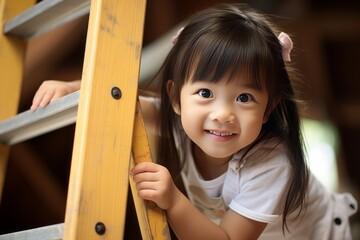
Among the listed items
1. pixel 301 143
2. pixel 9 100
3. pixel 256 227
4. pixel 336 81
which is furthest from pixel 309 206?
pixel 336 81

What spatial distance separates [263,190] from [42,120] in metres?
0.55

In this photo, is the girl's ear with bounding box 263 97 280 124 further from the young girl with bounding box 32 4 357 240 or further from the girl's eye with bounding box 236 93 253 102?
the girl's eye with bounding box 236 93 253 102

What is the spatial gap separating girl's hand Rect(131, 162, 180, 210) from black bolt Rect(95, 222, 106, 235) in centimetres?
12

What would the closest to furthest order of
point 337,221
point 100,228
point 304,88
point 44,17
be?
point 100,228
point 44,17
point 337,221
point 304,88

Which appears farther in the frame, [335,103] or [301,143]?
[335,103]

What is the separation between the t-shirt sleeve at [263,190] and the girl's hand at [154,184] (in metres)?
0.25

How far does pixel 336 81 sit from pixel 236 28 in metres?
2.82

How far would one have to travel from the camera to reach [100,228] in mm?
904

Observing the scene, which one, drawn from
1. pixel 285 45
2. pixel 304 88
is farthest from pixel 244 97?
pixel 304 88

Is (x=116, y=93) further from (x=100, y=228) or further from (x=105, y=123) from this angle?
(x=100, y=228)

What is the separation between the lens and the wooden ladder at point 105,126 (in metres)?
0.91

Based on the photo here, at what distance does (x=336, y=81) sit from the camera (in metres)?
3.81

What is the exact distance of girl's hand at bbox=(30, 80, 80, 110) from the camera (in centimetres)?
112

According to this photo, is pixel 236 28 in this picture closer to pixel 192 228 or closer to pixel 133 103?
pixel 133 103
